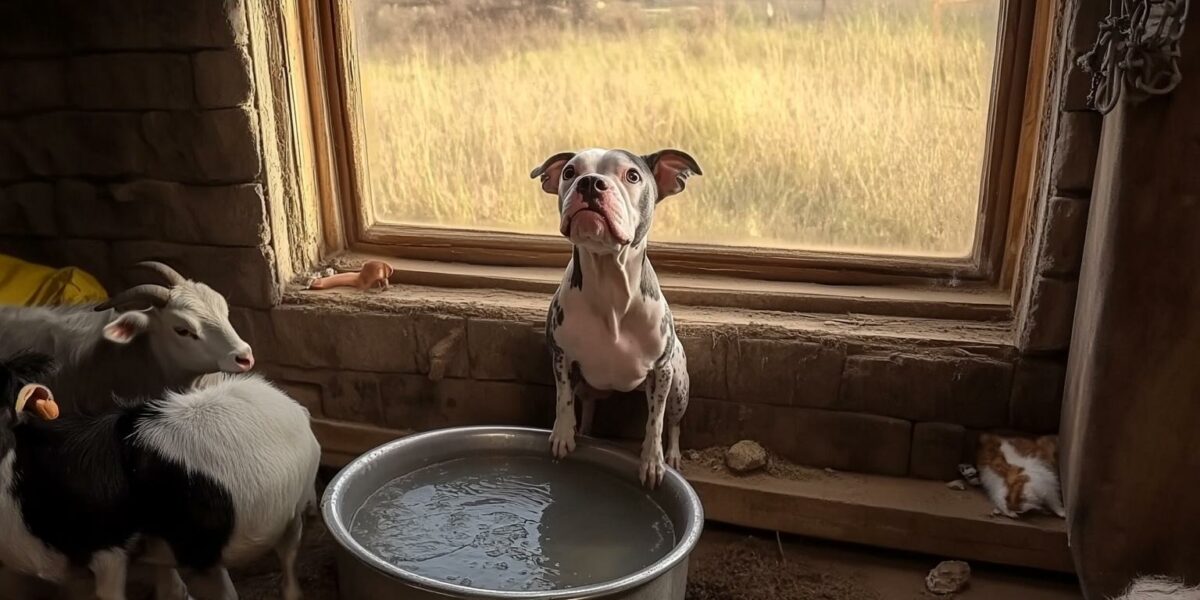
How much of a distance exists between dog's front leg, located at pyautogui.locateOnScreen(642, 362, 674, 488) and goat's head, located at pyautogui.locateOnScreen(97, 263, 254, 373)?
95 cm

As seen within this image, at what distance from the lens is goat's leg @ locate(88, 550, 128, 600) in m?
1.81

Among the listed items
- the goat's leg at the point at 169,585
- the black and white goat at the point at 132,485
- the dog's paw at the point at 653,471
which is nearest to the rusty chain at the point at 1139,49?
the dog's paw at the point at 653,471

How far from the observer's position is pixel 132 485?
180 cm

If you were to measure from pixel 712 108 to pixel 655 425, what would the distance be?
0.95 meters

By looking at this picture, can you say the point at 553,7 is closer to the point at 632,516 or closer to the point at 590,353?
the point at 590,353

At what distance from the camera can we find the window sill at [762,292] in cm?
239

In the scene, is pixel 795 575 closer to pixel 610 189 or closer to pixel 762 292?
pixel 762 292

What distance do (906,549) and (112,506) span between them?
177cm

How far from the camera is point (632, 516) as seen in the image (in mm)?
2078

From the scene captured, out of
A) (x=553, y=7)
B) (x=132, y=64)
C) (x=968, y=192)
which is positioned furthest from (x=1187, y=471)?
(x=132, y=64)

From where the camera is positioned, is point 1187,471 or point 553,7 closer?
point 1187,471

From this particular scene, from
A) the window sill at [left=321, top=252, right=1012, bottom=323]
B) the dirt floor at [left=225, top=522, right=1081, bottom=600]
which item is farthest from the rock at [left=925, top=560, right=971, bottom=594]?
the window sill at [left=321, top=252, right=1012, bottom=323]

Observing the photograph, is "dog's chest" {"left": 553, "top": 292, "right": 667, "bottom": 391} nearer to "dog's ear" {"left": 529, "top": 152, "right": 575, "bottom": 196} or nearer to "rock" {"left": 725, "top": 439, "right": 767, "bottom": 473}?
"dog's ear" {"left": 529, "top": 152, "right": 575, "bottom": 196}

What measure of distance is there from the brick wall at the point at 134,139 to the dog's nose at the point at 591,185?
1104mm
